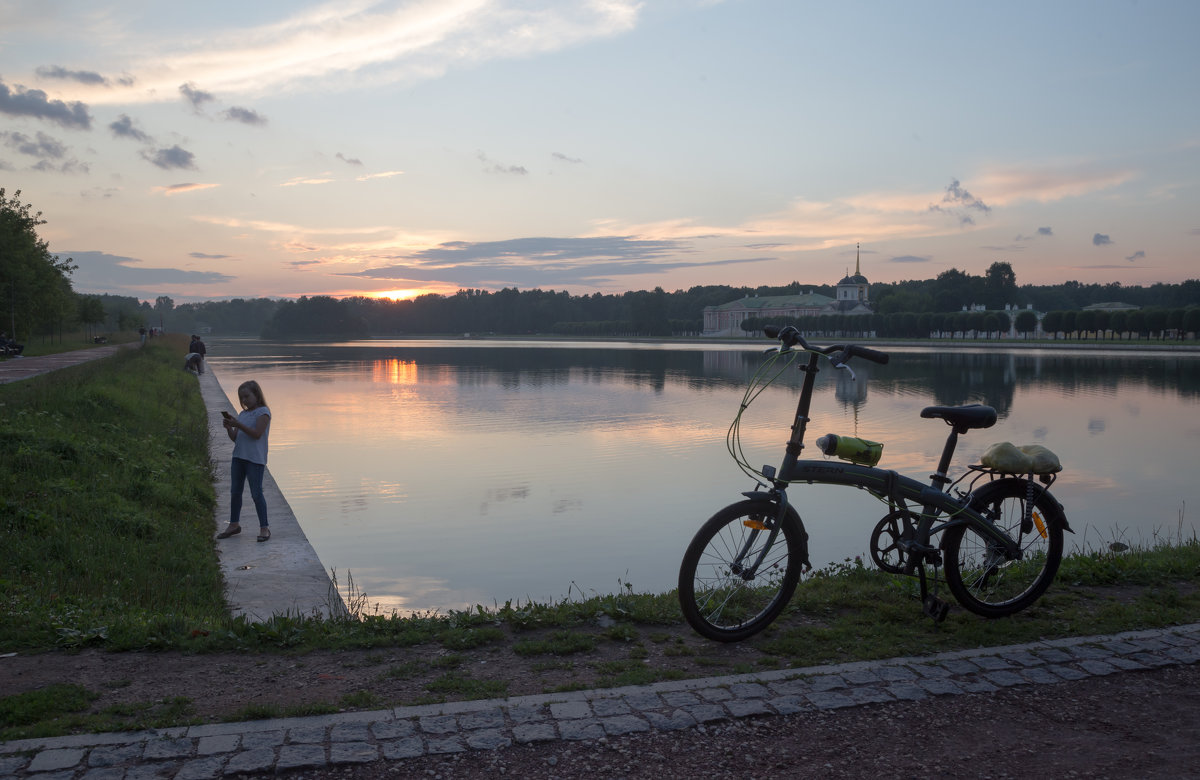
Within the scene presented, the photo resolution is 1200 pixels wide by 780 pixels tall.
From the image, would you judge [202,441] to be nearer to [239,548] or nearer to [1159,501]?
[239,548]

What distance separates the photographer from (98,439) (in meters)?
13.2

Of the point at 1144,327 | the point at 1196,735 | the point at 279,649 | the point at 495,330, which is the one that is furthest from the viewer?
the point at 495,330

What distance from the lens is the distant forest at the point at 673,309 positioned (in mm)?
127000

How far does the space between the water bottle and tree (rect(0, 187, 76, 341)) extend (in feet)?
157

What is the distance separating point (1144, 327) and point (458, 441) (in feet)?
317

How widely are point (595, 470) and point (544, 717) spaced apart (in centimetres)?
1109

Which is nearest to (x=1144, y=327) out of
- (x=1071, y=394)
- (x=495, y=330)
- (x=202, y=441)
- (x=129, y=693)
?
(x=1071, y=394)

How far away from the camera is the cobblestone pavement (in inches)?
142

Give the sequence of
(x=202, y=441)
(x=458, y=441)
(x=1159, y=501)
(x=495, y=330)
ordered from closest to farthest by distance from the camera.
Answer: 1. (x=1159, y=501)
2. (x=202, y=441)
3. (x=458, y=441)
4. (x=495, y=330)

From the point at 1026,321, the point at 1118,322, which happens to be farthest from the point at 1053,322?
the point at 1118,322

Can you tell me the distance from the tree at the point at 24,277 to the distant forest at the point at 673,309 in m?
52.8

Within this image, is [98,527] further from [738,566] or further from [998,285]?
[998,285]

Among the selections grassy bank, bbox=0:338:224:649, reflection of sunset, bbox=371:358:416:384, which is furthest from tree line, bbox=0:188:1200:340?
grassy bank, bbox=0:338:224:649

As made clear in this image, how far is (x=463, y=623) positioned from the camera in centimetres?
551
